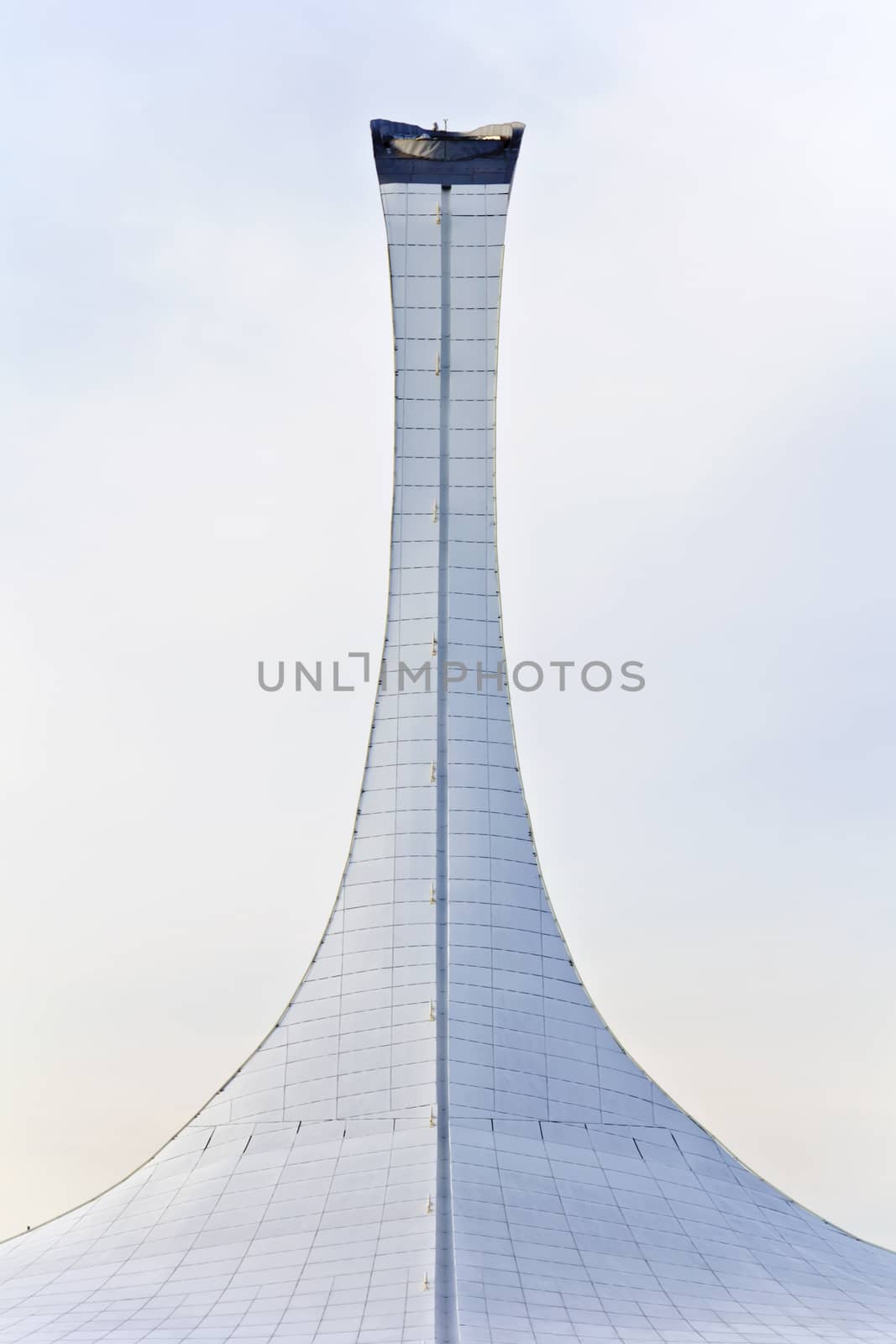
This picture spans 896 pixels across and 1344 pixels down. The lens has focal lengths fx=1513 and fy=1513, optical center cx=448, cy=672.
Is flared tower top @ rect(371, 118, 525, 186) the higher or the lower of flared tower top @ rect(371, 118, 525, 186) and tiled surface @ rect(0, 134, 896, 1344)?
the higher

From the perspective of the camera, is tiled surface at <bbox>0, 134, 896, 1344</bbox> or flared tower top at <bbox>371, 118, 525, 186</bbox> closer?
tiled surface at <bbox>0, 134, 896, 1344</bbox>

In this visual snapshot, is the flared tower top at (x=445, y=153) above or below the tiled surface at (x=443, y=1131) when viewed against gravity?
above

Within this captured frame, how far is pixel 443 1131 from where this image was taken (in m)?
17.1

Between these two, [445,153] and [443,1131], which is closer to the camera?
[443,1131]

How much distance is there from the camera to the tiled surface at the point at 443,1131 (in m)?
14.5

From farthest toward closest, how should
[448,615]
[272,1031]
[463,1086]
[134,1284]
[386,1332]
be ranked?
[448,615], [272,1031], [463,1086], [134,1284], [386,1332]

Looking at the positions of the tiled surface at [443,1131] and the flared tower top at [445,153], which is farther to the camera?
the flared tower top at [445,153]

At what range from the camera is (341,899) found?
63.1 ft

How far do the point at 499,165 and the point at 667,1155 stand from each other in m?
13.2

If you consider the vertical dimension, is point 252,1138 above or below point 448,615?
below

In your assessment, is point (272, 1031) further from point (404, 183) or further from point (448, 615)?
point (404, 183)

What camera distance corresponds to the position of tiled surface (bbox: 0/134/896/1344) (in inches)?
572

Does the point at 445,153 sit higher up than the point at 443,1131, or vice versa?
the point at 445,153

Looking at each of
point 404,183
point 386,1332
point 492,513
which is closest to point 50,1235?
point 386,1332
